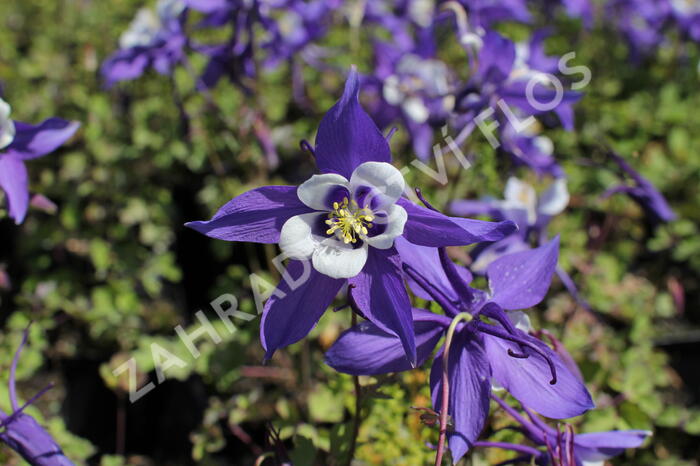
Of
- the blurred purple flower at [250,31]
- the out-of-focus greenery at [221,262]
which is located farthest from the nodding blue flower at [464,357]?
the blurred purple flower at [250,31]

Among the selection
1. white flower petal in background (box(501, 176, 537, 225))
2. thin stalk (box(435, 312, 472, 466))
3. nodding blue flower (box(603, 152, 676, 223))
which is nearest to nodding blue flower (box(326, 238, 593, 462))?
thin stalk (box(435, 312, 472, 466))

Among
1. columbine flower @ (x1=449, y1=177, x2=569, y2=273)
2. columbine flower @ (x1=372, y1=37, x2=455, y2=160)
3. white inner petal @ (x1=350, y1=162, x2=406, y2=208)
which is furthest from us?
columbine flower @ (x1=372, y1=37, x2=455, y2=160)

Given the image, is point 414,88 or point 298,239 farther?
point 414,88

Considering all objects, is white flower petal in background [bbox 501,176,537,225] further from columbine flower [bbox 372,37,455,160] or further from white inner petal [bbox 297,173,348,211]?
white inner petal [bbox 297,173,348,211]

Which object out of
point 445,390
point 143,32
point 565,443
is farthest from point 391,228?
point 143,32

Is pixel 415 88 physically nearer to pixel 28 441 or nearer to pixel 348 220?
pixel 348 220
